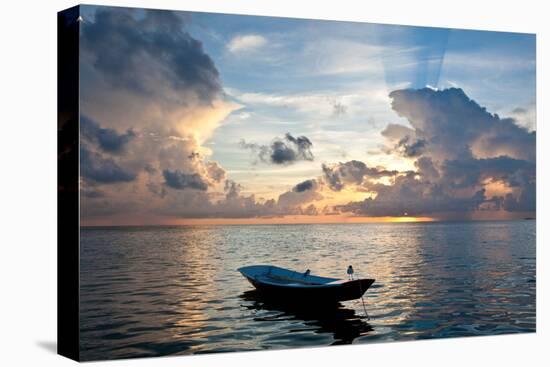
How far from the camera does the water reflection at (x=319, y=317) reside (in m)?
13.4

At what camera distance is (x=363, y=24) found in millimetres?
14047

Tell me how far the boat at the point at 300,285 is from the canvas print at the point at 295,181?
31 mm

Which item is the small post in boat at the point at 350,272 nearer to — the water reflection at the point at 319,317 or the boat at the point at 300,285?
the boat at the point at 300,285

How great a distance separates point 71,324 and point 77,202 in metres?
1.65

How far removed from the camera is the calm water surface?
1243cm

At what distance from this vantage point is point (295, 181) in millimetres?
13789

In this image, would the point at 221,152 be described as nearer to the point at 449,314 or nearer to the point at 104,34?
the point at 104,34

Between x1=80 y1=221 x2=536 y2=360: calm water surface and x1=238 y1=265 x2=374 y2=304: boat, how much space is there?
141 millimetres

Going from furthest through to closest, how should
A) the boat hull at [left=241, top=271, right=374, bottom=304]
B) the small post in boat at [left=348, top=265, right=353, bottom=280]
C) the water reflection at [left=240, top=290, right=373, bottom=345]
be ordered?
1. the small post in boat at [left=348, top=265, right=353, bottom=280]
2. the boat hull at [left=241, top=271, right=374, bottom=304]
3. the water reflection at [left=240, top=290, right=373, bottom=345]

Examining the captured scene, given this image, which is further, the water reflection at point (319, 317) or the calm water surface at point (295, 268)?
the water reflection at point (319, 317)

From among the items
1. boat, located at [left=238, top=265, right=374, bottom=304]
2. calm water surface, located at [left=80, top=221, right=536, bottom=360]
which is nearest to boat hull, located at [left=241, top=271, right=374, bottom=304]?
boat, located at [left=238, top=265, right=374, bottom=304]

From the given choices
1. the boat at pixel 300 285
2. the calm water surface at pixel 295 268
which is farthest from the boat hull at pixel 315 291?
the calm water surface at pixel 295 268

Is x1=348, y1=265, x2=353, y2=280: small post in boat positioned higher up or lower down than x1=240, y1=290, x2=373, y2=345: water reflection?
higher up

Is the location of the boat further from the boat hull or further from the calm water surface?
the calm water surface
